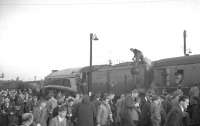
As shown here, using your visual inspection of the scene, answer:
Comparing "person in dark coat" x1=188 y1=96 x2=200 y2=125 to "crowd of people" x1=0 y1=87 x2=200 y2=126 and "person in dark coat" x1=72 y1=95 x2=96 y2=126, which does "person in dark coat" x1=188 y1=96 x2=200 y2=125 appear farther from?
"person in dark coat" x1=72 y1=95 x2=96 y2=126

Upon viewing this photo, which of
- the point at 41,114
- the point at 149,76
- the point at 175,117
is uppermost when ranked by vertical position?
the point at 149,76

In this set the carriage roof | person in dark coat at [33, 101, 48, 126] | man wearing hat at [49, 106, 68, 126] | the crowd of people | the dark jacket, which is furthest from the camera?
the carriage roof

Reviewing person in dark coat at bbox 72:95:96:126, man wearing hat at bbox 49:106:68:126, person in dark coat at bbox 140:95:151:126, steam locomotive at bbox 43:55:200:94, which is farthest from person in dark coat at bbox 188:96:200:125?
man wearing hat at bbox 49:106:68:126

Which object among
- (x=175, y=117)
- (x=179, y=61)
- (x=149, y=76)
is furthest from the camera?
(x=149, y=76)

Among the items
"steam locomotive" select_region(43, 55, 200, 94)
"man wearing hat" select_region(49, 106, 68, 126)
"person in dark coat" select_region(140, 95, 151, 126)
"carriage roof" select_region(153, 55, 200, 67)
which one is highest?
"carriage roof" select_region(153, 55, 200, 67)

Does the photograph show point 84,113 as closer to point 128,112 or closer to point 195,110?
point 128,112

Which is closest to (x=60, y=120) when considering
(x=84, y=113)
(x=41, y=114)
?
(x=84, y=113)

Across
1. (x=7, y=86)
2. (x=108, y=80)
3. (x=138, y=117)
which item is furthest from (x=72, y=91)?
(x=7, y=86)

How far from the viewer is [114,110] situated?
1326cm

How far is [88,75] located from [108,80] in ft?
11.1

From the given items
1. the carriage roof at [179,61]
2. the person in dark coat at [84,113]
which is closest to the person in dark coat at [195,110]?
the person in dark coat at [84,113]

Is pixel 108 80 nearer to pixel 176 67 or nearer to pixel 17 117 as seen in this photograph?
pixel 176 67

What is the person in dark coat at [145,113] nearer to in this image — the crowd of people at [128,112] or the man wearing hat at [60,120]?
the crowd of people at [128,112]

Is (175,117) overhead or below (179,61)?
below
